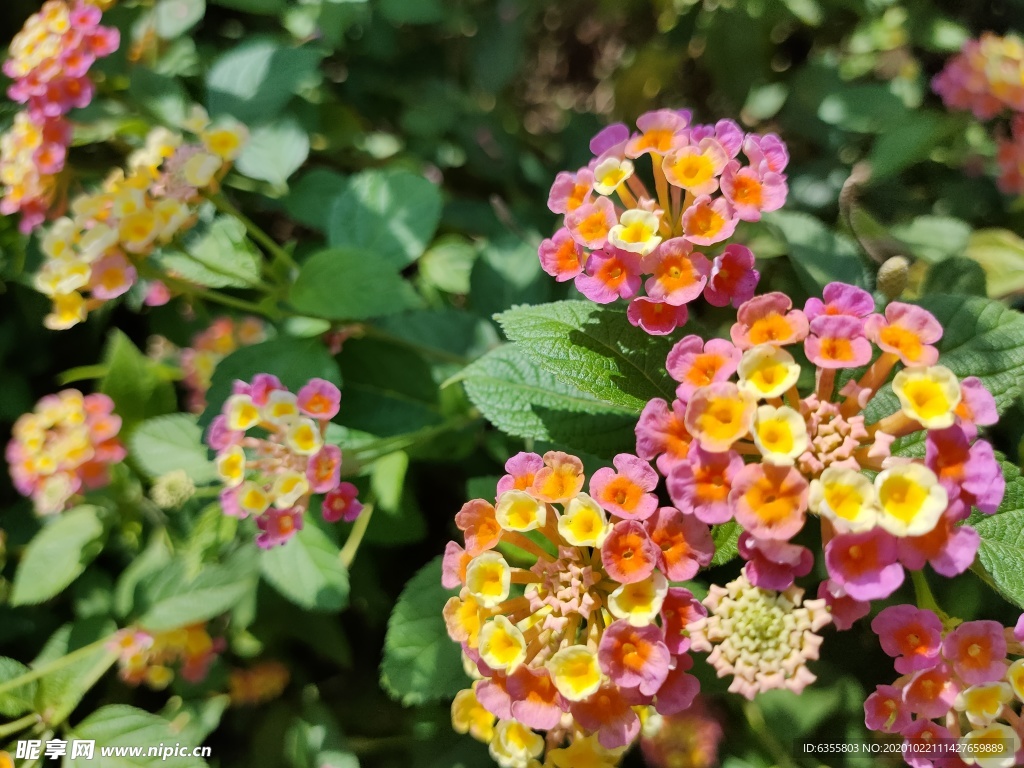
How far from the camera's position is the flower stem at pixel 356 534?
131 centimetres

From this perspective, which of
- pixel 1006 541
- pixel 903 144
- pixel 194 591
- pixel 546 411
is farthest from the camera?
pixel 903 144

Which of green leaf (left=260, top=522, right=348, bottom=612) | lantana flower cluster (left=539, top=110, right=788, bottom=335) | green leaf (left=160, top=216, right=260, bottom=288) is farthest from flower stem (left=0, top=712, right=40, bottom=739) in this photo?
lantana flower cluster (left=539, top=110, right=788, bottom=335)

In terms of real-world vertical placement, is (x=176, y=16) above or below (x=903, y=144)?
above

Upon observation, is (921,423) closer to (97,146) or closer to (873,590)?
(873,590)

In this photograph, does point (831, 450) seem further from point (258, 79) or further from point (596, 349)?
point (258, 79)

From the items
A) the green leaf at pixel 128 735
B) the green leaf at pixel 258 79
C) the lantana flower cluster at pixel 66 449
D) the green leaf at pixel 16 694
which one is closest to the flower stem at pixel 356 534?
the green leaf at pixel 128 735

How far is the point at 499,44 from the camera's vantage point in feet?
6.44

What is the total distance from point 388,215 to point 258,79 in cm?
40

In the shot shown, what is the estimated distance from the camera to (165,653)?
1440mm

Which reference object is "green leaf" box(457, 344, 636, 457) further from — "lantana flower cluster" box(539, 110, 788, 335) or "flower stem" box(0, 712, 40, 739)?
"flower stem" box(0, 712, 40, 739)

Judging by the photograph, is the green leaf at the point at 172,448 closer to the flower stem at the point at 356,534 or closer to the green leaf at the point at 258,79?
the flower stem at the point at 356,534

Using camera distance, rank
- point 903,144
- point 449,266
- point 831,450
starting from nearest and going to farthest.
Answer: point 831,450 → point 903,144 → point 449,266

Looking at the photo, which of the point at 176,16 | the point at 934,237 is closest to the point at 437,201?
the point at 176,16

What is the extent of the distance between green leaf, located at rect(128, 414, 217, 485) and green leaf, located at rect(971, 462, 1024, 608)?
3.88 ft
